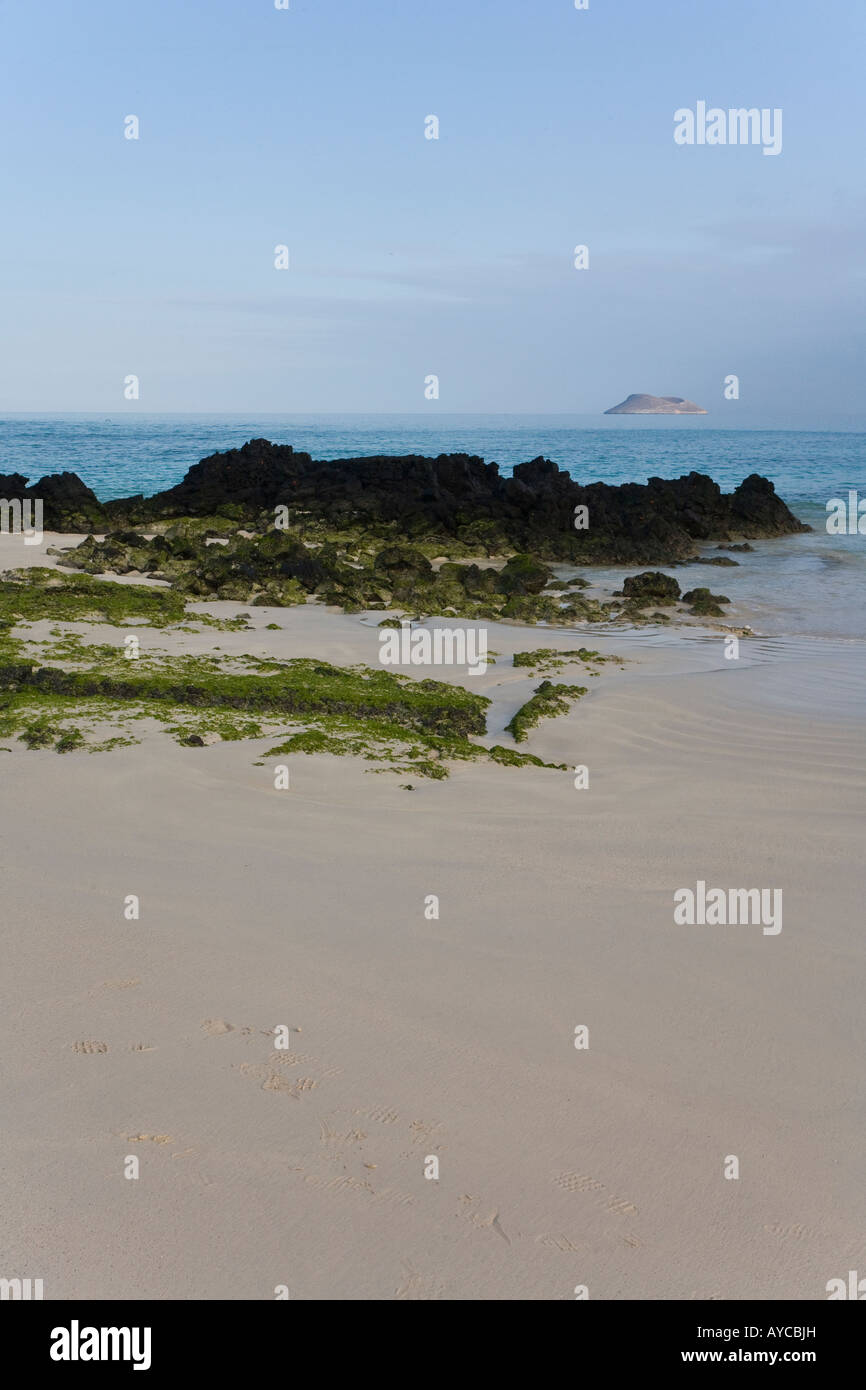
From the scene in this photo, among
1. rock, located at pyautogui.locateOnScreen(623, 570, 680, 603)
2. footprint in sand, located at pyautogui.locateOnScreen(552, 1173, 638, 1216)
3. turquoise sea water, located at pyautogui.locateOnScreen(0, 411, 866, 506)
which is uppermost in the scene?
turquoise sea water, located at pyautogui.locateOnScreen(0, 411, 866, 506)

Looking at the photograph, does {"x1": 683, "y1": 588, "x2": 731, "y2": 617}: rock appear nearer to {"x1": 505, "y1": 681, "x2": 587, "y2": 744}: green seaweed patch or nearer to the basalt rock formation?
the basalt rock formation

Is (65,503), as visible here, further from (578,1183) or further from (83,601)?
(578,1183)

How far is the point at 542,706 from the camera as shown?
9805 millimetres

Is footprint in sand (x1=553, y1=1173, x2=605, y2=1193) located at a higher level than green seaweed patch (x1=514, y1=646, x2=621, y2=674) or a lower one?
lower

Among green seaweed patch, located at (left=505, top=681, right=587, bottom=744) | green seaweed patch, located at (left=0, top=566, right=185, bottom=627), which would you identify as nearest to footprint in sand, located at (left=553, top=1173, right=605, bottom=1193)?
green seaweed patch, located at (left=505, top=681, right=587, bottom=744)

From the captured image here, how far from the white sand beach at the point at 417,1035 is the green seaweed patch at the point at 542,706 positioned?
1.30 metres

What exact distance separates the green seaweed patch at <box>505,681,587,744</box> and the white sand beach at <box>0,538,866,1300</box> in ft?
4.25

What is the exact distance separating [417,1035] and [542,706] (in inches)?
225

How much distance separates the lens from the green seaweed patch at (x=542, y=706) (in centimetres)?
924

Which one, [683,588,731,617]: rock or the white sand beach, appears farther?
[683,588,731,617]: rock

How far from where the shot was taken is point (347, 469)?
30.0m

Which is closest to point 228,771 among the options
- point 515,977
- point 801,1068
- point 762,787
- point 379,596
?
point 515,977

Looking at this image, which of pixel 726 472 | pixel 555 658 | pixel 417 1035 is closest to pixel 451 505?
pixel 555 658

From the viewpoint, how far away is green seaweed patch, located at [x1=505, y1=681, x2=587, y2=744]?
924 centimetres
